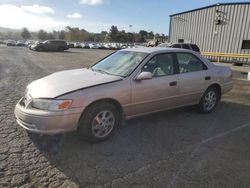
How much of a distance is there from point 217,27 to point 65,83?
20.8m

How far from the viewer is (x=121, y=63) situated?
4590 millimetres

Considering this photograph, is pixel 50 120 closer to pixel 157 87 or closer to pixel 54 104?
pixel 54 104

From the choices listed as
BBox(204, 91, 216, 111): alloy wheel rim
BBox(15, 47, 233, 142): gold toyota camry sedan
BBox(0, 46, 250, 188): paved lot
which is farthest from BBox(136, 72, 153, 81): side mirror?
BBox(204, 91, 216, 111): alloy wheel rim

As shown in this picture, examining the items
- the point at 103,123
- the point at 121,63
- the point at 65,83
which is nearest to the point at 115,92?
the point at 103,123

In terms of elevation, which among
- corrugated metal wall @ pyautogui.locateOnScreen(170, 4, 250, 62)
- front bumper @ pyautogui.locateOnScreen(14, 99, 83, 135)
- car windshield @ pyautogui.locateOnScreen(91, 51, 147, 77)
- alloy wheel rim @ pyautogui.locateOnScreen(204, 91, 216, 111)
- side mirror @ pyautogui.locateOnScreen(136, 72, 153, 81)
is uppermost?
corrugated metal wall @ pyautogui.locateOnScreen(170, 4, 250, 62)

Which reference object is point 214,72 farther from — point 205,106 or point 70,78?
point 70,78

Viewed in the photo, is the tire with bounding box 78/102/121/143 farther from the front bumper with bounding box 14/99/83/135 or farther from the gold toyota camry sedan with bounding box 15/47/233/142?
the front bumper with bounding box 14/99/83/135

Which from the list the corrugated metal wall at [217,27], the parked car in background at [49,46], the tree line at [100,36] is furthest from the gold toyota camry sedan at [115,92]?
the tree line at [100,36]

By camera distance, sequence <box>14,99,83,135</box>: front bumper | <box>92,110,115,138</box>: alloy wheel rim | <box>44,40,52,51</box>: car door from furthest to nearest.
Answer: <box>44,40,52,51</box>: car door, <box>92,110,115,138</box>: alloy wheel rim, <box>14,99,83,135</box>: front bumper

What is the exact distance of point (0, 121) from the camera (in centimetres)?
457

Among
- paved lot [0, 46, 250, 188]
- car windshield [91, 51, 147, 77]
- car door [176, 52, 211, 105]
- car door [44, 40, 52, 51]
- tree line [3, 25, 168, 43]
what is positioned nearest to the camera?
paved lot [0, 46, 250, 188]

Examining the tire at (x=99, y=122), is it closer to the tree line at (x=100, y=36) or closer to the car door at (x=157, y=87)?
the car door at (x=157, y=87)

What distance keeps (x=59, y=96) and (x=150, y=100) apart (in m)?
1.71

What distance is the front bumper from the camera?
3.35 m
